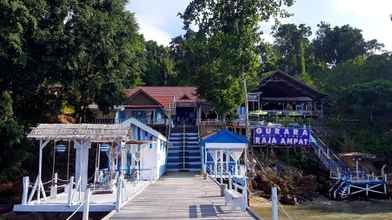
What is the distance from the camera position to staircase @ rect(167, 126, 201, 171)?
3694cm

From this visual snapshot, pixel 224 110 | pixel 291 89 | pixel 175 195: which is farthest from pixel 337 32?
pixel 175 195

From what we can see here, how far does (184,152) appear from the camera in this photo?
38.0m

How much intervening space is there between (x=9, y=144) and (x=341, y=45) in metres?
59.0

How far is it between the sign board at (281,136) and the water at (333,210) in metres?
6.40

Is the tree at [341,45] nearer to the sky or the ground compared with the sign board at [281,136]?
nearer to the sky

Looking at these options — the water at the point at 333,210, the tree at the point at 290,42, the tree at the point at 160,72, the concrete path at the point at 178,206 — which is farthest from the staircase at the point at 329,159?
the tree at the point at 290,42

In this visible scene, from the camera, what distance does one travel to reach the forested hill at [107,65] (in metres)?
28.0

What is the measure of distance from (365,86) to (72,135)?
3045 cm

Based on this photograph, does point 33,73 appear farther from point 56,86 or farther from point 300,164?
point 300,164

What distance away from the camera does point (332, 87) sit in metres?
53.3

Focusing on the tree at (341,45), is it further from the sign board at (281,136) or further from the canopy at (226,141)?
the canopy at (226,141)

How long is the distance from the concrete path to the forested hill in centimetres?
1112

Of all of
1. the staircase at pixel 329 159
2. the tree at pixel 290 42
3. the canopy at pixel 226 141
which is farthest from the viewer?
the tree at pixel 290 42

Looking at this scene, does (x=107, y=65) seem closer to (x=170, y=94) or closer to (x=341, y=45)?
(x=170, y=94)
